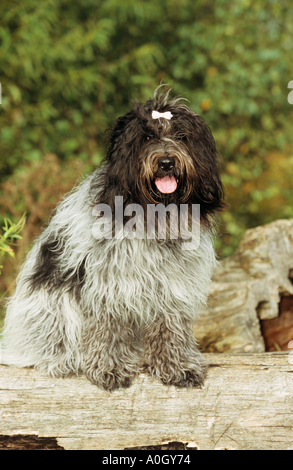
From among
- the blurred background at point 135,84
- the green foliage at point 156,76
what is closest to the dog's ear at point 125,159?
the blurred background at point 135,84

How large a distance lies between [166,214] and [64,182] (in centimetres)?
312

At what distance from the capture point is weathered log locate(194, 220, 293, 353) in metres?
3.56

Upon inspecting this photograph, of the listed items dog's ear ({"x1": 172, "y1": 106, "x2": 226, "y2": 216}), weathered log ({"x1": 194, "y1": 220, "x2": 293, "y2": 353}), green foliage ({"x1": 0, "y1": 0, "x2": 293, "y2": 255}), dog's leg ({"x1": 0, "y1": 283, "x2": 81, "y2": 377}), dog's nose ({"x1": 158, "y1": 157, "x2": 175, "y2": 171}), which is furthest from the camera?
green foliage ({"x1": 0, "y1": 0, "x2": 293, "y2": 255})

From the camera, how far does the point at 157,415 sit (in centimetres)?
259

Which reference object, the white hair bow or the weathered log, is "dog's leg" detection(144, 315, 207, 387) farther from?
the white hair bow

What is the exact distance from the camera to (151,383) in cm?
274

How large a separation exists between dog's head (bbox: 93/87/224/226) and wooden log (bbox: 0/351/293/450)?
1.09 m

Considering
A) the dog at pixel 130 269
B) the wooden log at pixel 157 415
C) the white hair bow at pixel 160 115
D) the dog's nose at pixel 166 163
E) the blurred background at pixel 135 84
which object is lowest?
the wooden log at pixel 157 415

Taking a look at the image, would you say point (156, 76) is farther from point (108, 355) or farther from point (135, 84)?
point (108, 355)

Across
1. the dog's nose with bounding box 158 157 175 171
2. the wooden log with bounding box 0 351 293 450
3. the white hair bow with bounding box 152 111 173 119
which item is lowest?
the wooden log with bounding box 0 351 293 450

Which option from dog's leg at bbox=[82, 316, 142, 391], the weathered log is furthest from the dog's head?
the weathered log

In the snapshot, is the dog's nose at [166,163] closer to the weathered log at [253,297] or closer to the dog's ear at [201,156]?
the dog's ear at [201,156]

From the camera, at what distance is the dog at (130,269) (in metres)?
2.46

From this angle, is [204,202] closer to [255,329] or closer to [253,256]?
[255,329]
